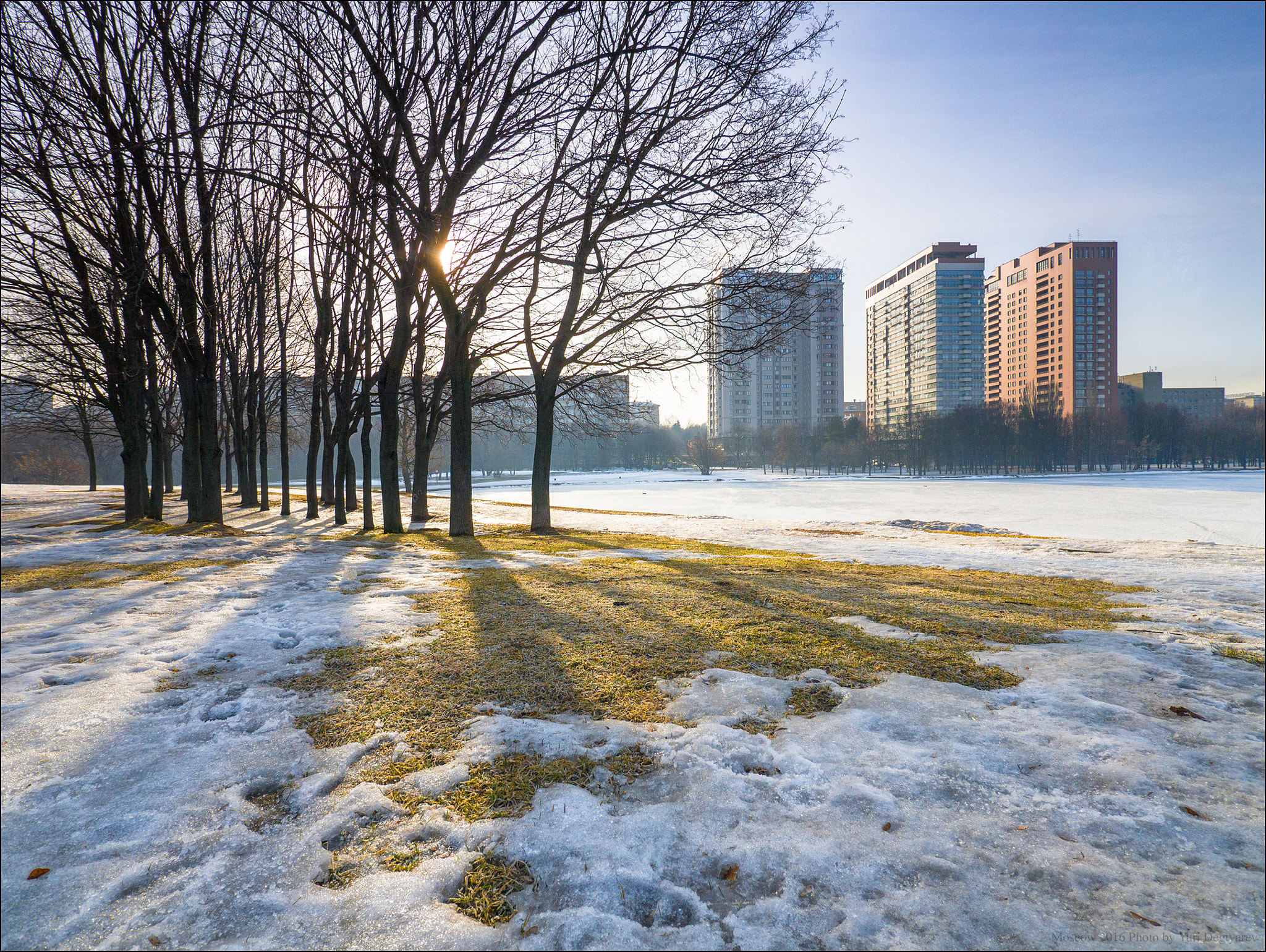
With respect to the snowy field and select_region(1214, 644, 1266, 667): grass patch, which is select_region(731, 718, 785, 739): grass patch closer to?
the snowy field

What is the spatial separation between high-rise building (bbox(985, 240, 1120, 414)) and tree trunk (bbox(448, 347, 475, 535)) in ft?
288

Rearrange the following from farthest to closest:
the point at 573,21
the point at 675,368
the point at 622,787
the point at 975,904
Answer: the point at 675,368
the point at 573,21
the point at 622,787
the point at 975,904

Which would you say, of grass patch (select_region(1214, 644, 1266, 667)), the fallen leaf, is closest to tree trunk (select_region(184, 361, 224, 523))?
the fallen leaf

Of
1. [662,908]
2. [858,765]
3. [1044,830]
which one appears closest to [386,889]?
[662,908]

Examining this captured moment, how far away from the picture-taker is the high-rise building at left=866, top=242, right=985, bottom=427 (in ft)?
403

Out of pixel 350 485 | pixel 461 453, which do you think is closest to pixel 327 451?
pixel 350 485

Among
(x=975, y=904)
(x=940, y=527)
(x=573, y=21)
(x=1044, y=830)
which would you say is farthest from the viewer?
(x=940, y=527)

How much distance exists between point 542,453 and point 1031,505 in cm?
2186

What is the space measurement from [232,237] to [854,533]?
1923 cm

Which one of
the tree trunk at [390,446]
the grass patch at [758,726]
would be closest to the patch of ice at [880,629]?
the grass patch at [758,726]

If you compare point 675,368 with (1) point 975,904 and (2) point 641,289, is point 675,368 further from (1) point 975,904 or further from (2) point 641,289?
(1) point 975,904

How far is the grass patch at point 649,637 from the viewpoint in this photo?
297cm

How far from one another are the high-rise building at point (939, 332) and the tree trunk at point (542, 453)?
→ 4630 inches

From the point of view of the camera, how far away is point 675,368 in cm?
1337
